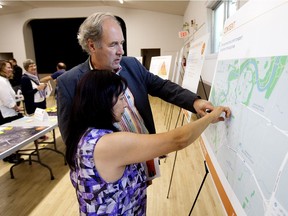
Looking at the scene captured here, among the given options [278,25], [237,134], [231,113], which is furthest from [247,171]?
[278,25]

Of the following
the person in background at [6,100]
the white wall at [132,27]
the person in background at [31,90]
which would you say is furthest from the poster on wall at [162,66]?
the white wall at [132,27]

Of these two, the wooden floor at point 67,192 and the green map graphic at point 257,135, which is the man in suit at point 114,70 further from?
the wooden floor at point 67,192

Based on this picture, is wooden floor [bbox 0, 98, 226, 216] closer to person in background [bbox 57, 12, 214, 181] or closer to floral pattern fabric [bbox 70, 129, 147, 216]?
person in background [bbox 57, 12, 214, 181]

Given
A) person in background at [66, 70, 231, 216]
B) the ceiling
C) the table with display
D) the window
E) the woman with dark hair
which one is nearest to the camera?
person in background at [66, 70, 231, 216]

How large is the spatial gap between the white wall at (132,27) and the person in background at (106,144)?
27.6ft

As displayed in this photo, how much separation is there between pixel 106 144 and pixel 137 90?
575mm

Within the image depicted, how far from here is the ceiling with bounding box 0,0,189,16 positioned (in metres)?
7.45

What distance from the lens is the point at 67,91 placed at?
1191 millimetres

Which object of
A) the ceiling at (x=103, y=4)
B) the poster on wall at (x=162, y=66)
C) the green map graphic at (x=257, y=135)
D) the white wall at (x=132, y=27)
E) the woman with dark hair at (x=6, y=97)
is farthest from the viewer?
the white wall at (x=132, y=27)

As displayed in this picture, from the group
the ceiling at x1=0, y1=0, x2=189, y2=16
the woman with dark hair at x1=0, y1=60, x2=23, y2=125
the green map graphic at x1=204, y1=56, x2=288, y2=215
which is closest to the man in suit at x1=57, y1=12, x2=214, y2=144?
the green map graphic at x1=204, y1=56, x2=288, y2=215

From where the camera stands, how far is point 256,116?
0.72m

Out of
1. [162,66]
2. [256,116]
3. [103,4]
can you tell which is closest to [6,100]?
[162,66]

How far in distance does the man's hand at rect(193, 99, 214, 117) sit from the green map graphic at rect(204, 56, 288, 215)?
135 mm

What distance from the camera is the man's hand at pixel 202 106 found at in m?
1.18
